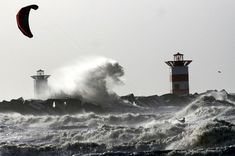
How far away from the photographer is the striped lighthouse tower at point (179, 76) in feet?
143

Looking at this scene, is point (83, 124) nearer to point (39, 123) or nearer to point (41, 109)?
point (39, 123)

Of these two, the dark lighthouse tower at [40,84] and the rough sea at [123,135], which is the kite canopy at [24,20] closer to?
the rough sea at [123,135]

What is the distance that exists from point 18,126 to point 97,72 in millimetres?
16875

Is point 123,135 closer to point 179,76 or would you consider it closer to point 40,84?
point 179,76

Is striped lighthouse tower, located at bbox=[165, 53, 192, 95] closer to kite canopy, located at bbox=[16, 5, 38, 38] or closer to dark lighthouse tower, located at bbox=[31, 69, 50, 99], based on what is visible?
dark lighthouse tower, located at bbox=[31, 69, 50, 99]

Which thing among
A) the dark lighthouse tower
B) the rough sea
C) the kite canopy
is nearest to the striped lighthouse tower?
the rough sea

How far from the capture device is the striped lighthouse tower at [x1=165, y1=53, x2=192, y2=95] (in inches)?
1721

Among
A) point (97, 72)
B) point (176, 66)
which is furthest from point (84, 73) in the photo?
point (176, 66)

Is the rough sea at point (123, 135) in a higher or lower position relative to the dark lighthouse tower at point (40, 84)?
lower

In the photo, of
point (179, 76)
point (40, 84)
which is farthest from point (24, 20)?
point (40, 84)

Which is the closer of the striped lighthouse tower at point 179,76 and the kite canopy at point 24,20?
the kite canopy at point 24,20

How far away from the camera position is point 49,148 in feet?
72.8

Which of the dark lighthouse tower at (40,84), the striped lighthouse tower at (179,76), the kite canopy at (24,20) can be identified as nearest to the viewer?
the kite canopy at (24,20)

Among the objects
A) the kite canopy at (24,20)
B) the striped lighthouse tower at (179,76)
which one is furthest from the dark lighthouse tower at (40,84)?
the kite canopy at (24,20)
